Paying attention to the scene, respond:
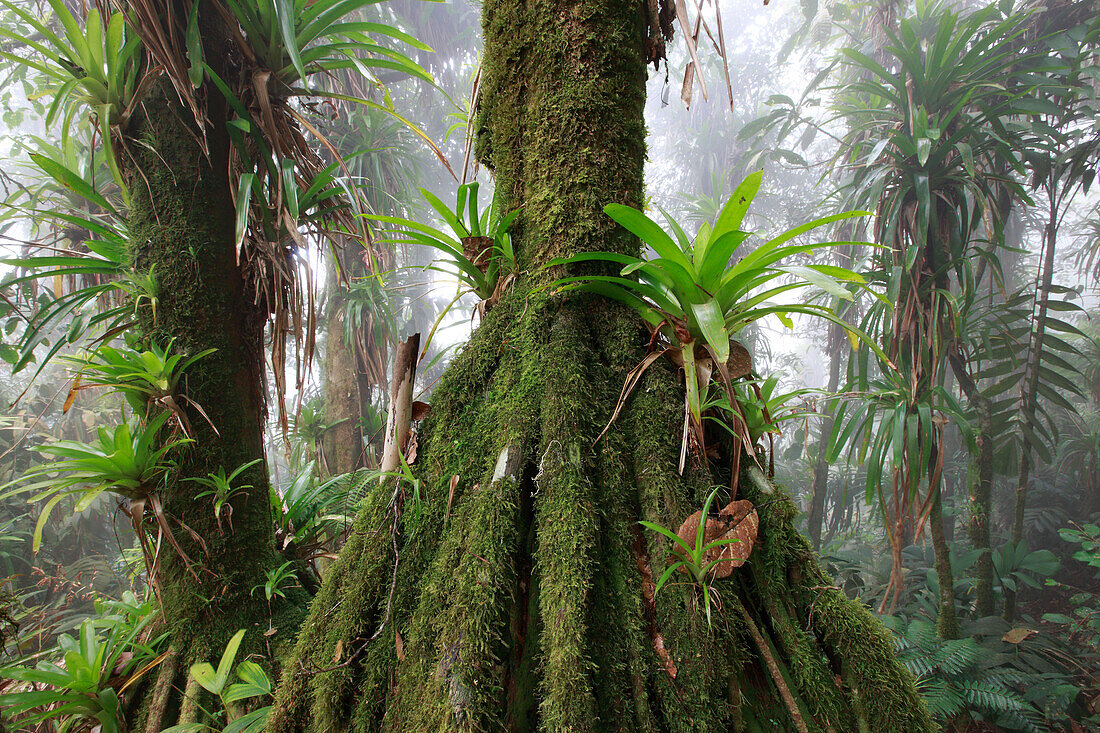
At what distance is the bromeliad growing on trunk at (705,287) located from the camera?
966mm

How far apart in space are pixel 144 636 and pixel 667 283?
205 centimetres

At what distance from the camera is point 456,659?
0.89 metres

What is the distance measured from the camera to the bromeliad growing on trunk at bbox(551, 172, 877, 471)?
97 centimetres

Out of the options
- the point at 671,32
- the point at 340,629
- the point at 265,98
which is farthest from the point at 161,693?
the point at 671,32

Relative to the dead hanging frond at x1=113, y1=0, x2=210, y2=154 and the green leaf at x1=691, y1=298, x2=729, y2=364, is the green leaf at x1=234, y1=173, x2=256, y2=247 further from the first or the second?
the green leaf at x1=691, y1=298, x2=729, y2=364

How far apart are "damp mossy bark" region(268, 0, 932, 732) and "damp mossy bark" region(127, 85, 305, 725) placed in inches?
24.3

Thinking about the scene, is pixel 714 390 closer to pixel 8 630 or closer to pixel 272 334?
pixel 272 334

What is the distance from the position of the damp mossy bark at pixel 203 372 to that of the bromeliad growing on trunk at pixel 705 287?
1.37 m

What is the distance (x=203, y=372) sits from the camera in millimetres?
1649

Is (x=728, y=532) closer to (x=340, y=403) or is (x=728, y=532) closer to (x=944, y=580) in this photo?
(x=944, y=580)

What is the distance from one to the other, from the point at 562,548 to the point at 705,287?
2.12 feet

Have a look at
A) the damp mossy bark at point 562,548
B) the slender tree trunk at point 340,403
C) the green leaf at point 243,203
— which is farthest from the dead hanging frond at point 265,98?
the slender tree trunk at point 340,403

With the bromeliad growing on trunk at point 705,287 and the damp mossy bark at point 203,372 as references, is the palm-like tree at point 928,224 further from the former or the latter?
the damp mossy bark at point 203,372

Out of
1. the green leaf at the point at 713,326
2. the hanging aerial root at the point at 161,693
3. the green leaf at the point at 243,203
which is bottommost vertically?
the hanging aerial root at the point at 161,693
